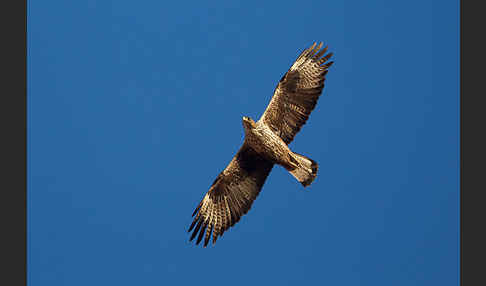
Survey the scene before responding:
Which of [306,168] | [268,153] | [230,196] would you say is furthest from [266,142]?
[230,196]

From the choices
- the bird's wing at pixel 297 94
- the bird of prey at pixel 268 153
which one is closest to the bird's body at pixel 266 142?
the bird of prey at pixel 268 153

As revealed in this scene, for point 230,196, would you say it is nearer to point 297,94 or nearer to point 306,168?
point 306,168

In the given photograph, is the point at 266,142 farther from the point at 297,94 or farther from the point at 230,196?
the point at 230,196

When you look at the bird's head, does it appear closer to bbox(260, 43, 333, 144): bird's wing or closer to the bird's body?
the bird's body

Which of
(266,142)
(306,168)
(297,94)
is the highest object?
(297,94)

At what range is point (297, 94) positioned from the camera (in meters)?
7.89

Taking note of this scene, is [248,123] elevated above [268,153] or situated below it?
above

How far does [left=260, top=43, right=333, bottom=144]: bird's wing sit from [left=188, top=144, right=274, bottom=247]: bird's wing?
1.62ft

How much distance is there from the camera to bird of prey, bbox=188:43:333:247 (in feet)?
25.6

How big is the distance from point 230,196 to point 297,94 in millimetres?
1520

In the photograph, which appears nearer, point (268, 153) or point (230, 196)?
point (268, 153)

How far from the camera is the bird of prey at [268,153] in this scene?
7.79m

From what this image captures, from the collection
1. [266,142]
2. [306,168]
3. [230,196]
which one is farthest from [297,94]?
[230,196]

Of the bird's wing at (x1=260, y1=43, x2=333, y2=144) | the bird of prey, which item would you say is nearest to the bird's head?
the bird of prey
